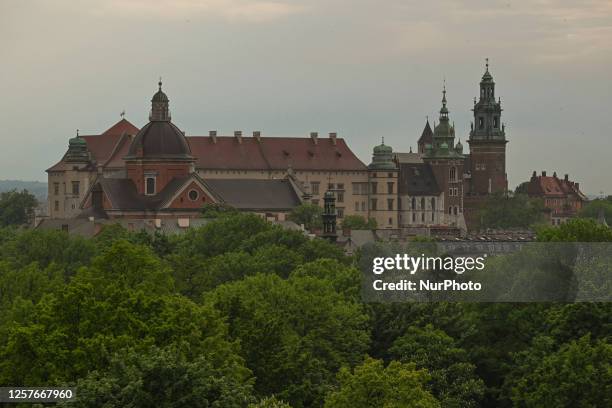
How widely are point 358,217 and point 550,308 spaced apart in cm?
13078

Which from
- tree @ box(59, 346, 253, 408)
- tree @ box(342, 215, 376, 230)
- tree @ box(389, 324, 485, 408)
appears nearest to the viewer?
tree @ box(59, 346, 253, 408)

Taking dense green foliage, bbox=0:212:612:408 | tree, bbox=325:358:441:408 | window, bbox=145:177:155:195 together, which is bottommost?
tree, bbox=325:358:441:408

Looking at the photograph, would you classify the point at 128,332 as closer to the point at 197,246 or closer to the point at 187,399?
the point at 187,399

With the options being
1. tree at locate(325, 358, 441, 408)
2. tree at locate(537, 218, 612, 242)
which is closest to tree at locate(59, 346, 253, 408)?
tree at locate(325, 358, 441, 408)

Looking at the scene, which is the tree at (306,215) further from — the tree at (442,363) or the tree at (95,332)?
the tree at (95,332)

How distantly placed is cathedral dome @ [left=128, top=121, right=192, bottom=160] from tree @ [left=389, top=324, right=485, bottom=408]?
10152 cm

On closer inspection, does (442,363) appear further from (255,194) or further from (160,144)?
(255,194)

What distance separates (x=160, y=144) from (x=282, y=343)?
360ft

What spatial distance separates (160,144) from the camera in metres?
163

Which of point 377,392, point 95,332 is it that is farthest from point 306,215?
point 95,332

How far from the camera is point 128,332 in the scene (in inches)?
1786

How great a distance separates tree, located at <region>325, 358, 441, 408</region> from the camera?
4700cm

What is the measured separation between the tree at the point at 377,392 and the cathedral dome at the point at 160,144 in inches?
4512

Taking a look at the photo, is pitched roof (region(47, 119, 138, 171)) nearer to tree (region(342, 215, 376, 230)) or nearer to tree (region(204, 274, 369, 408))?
tree (region(342, 215, 376, 230))
